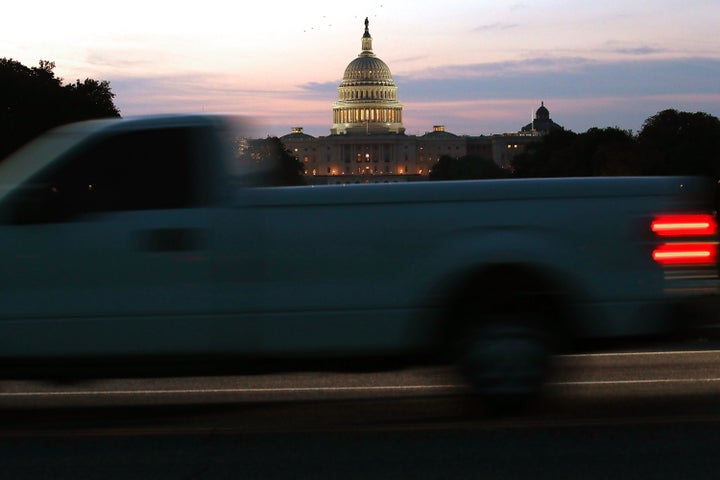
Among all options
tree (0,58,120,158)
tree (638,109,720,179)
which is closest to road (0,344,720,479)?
tree (0,58,120,158)

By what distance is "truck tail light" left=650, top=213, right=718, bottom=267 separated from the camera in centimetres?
958

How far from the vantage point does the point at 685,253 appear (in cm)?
962

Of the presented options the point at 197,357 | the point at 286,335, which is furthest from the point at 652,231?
the point at 197,357

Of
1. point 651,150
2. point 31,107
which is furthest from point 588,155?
point 31,107

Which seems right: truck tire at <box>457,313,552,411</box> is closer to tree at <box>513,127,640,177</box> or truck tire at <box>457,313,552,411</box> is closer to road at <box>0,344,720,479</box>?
road at <box>0,344,720,479</box>

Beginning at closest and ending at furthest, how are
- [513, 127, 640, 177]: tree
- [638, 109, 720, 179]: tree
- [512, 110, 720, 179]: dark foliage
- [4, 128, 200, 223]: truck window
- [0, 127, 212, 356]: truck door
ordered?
[0, 127, 212, 356]: truck door, [4, 128, 200, 223]: truck window, [513, 127, 640, 177]: tree, [512, 110, 720, 179]: dark foliage, [638, 109, 720, 179]: tree

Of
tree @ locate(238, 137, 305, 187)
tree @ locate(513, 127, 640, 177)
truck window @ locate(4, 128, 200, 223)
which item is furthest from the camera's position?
tree @ locate(513, 127, 640, 177)

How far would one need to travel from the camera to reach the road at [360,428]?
319 inches

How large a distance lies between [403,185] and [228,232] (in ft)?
3.87

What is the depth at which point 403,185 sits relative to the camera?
31.6 ft

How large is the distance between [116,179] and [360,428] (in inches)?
91.7

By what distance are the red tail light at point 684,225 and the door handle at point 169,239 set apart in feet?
9.73

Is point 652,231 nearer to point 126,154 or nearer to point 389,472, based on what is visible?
point 389,472

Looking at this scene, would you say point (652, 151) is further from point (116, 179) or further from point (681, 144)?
point (116, 179)
